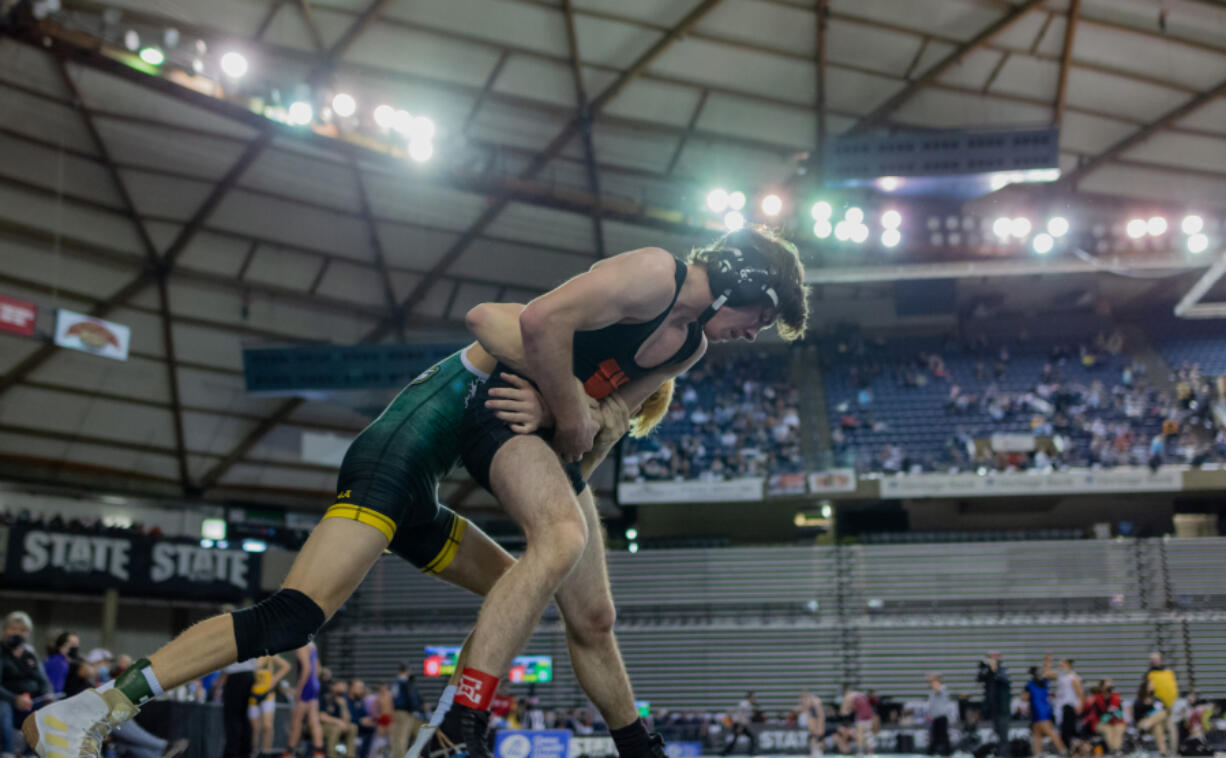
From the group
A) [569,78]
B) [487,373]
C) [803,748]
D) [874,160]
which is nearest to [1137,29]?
[874,160]

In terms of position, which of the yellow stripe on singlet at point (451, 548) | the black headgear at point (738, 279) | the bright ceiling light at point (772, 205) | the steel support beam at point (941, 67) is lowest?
the yellow stripe on singlet at point (451, 548)

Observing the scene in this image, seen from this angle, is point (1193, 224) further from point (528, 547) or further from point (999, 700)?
point (528, 547)

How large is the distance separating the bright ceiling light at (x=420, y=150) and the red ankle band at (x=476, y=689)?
1881 cm

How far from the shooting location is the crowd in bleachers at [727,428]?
25359 millimetres

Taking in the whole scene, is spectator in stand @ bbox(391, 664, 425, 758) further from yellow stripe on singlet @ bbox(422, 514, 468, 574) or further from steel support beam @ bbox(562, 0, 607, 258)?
yellow stripe on singlet @ bbox(422, 514, 468, 574)

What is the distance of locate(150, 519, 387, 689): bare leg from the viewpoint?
9.55 feet

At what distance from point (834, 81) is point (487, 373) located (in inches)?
779

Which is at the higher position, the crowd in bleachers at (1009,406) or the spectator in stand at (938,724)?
the crowd in bleachers at (1009,406)

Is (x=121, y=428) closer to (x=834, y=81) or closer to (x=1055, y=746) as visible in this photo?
(x=834, y=81)

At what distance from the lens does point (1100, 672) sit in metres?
23.0

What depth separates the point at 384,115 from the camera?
20.4 m

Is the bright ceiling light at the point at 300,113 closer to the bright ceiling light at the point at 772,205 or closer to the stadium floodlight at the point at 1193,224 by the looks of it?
the bright ceiling light at the point at 772,205

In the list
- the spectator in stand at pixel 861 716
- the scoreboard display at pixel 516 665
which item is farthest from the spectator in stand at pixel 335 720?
the spectator in stand at pixel 861 716

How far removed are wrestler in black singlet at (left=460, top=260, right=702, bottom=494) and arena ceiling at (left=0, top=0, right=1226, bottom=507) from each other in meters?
17.3
